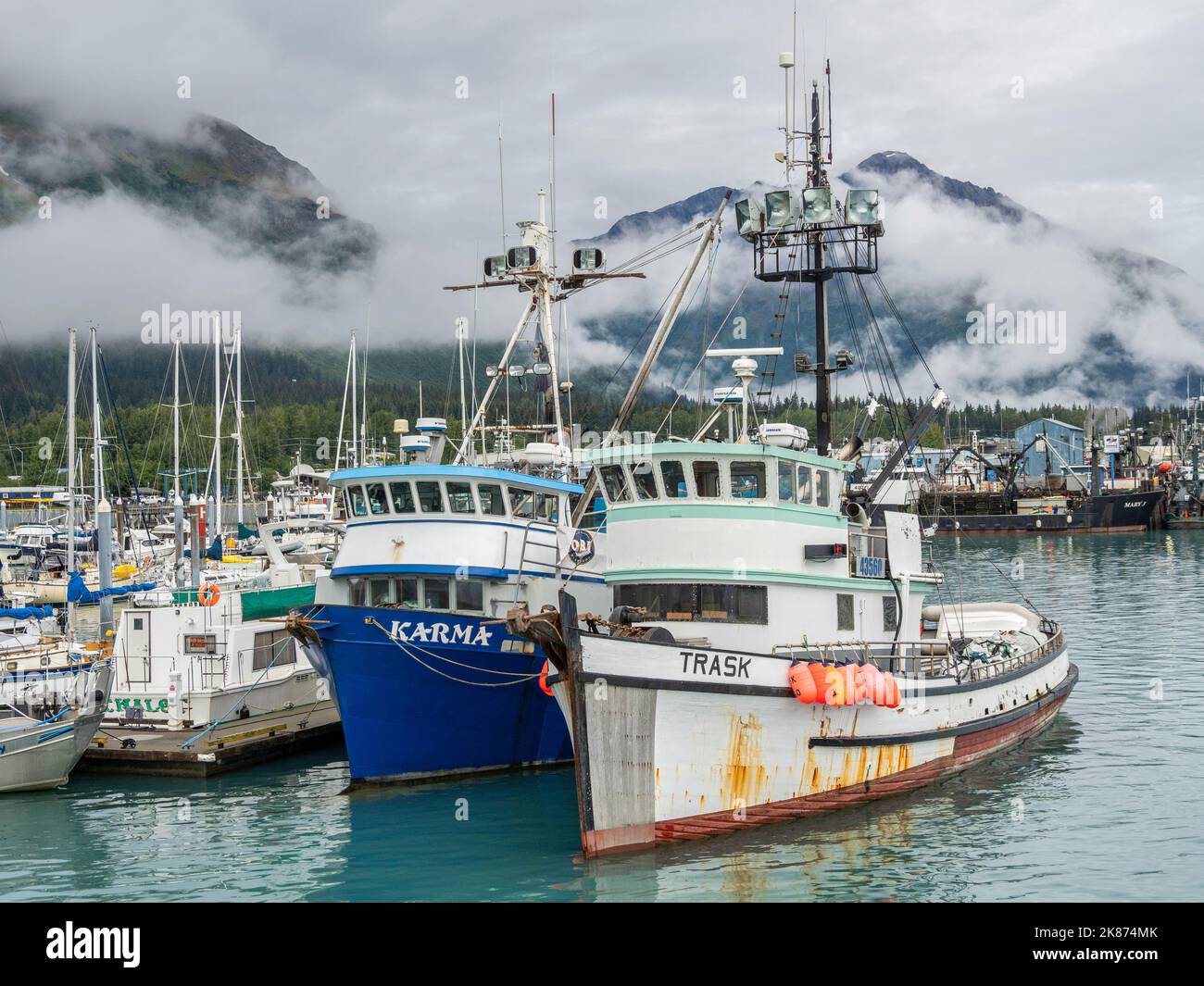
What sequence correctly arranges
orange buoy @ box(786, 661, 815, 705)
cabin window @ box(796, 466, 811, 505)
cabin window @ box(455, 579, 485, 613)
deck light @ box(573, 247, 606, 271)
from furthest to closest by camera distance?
deck light @ box(573, 247, 606, 271)
cabin window @ box(455, 579, 485, 613)
cabin window @ box(796, 466, 811, 505)
orange buoy @ box(786, 661, 815, 705)

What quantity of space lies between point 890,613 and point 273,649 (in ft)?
49.3

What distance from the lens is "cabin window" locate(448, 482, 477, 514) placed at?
28.3 meters

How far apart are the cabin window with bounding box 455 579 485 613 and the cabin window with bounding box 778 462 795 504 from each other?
7.29 meters

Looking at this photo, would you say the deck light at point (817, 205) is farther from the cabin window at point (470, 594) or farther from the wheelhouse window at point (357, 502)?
the wheelhouse window at point (357, 502)

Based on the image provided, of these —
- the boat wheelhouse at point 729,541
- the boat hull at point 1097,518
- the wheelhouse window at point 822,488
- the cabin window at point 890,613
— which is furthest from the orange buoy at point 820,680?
the boat hull at point 1097,518

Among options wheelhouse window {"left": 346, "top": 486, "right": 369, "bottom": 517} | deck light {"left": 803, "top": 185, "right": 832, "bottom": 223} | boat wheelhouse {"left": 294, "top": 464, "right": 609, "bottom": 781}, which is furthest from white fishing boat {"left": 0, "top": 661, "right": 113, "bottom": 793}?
deck light {"left": 803, "top": 185, "right": 832, "bottom": 223}

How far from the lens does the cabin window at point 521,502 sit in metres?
29.1

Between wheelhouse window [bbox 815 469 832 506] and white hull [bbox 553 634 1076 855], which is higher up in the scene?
wheelhouse window [bbox 815 469 832 506]

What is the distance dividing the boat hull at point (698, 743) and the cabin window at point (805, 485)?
13.2 ft

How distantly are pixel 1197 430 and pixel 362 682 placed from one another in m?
168

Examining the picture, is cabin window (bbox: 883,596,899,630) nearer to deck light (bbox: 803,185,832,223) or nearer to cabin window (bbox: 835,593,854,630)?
cabin window (bbox: 835,593,854,630)

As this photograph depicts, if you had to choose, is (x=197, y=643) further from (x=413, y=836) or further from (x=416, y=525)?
(x=413, y=836)
